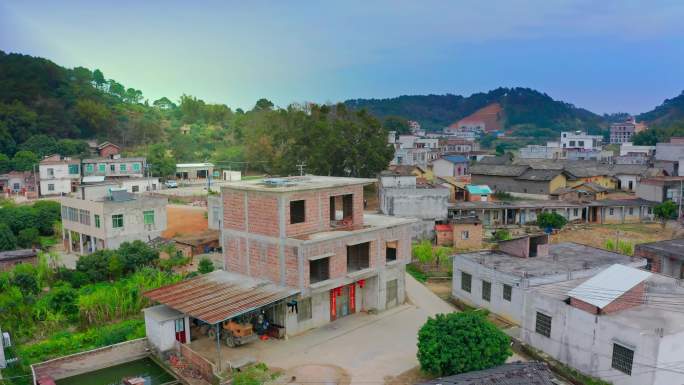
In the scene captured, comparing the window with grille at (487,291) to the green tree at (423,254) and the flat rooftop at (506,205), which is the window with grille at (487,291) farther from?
the flat rooftop at (506,205)

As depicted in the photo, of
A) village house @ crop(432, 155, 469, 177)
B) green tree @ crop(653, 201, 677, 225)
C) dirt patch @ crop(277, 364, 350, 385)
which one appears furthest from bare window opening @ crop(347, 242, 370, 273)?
village house @ crop(432, 155, 469, 177)

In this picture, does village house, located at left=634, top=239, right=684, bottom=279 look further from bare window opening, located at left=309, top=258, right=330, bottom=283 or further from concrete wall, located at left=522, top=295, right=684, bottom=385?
bare window opening, located at left=309, top=258, right=330, bottom=283

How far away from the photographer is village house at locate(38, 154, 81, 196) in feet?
166

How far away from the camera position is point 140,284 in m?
22.8

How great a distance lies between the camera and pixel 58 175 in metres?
51.8

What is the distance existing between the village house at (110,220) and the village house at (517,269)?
1969cm

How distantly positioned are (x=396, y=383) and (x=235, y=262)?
8.45 metres

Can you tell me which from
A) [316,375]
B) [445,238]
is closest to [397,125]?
[445,238]

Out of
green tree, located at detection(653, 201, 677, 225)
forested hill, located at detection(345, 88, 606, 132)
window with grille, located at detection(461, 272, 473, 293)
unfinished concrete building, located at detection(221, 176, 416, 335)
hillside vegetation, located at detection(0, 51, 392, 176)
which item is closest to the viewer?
unfinished concrete building, located at detection(221, 176, 416, 335)

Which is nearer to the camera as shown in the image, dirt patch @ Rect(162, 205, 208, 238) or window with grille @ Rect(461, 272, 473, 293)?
window with grille @ Rect(461, 272, 473, 293)

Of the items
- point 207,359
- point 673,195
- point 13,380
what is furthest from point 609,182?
point 13,380

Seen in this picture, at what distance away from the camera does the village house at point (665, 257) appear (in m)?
22.0

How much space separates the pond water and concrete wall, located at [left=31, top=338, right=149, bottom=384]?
0.52 ft

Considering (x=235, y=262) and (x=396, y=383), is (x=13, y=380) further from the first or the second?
(x=396, y=383)
